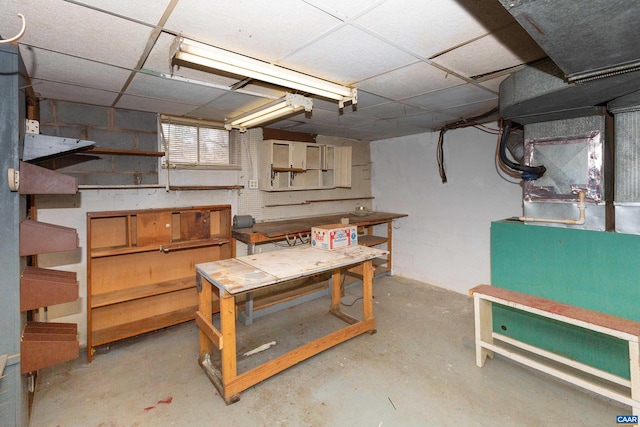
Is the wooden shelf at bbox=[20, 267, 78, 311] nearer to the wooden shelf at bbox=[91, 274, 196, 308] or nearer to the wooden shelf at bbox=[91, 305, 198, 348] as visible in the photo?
the wooden shelf at bbox=[91, 274, 196, 308]

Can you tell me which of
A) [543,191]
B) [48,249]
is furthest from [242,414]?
[543,191]

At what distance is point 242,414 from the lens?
198 centimetres

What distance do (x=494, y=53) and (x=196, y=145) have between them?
2874mm

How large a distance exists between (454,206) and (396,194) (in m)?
0.97

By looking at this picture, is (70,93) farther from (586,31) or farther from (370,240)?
(370,240)

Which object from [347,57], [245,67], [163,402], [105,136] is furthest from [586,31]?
[105,136]

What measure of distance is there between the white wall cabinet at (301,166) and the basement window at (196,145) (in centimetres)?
37

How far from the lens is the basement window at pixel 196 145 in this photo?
3.13 metres

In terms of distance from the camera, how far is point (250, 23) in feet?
4.76

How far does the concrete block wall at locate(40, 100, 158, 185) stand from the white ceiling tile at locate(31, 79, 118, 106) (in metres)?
0.12

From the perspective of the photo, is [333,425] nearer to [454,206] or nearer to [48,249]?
[48,249]

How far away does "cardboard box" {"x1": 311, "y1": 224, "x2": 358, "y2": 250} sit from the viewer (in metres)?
3.05

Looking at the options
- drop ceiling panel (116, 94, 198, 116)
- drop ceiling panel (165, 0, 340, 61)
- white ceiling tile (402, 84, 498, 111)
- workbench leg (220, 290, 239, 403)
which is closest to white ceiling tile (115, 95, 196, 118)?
drop ceiling panel (116, 94, 198, 116)

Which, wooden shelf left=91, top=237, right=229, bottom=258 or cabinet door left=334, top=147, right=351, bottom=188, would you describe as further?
cabinet door left=334, top=147, right=351, bottom=188
